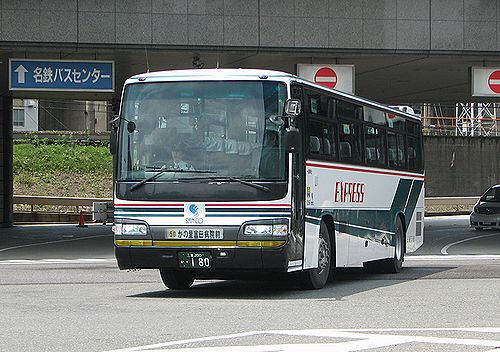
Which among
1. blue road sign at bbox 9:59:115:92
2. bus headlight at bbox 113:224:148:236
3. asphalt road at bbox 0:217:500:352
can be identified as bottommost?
asphalt road at bbox 0:217:500:352

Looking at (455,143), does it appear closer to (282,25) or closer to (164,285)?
(282,25)

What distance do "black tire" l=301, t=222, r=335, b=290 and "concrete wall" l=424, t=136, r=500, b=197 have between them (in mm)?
46572

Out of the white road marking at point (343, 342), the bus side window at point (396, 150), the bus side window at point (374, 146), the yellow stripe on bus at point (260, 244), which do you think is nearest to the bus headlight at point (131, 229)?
the yellow stripe on bus at point (260, 244)

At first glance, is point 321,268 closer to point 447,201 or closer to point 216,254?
point 216,254

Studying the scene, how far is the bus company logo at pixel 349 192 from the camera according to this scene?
18.1 m

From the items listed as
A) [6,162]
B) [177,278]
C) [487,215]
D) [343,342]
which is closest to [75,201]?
[6,162]

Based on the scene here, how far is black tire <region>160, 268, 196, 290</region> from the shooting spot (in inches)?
697

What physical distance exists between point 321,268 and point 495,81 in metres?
15.0

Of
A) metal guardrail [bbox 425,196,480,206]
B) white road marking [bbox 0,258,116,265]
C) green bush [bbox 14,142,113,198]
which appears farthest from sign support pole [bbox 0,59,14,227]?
metal guardrail [bbox 425,196,480,206]

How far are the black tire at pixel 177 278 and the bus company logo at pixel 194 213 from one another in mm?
1863

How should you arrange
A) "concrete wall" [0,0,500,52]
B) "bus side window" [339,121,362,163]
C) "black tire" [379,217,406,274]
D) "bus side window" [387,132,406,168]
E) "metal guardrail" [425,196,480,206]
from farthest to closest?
"metal guardrail" [425,196,480,206]
"concrete wall" [0,0,500,52]
"black tire" [379,217,406,274]
"bus side window" [387,132,406,168]
"bus side window" [339,121,362,163]

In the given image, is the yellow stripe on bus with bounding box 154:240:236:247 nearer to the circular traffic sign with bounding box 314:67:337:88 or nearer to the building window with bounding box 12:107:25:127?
the circular traffic sign with bounding box 314:67:337:88

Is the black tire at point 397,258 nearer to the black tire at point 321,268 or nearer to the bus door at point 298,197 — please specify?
the black tire at point 321,268

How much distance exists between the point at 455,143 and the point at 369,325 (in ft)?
173
